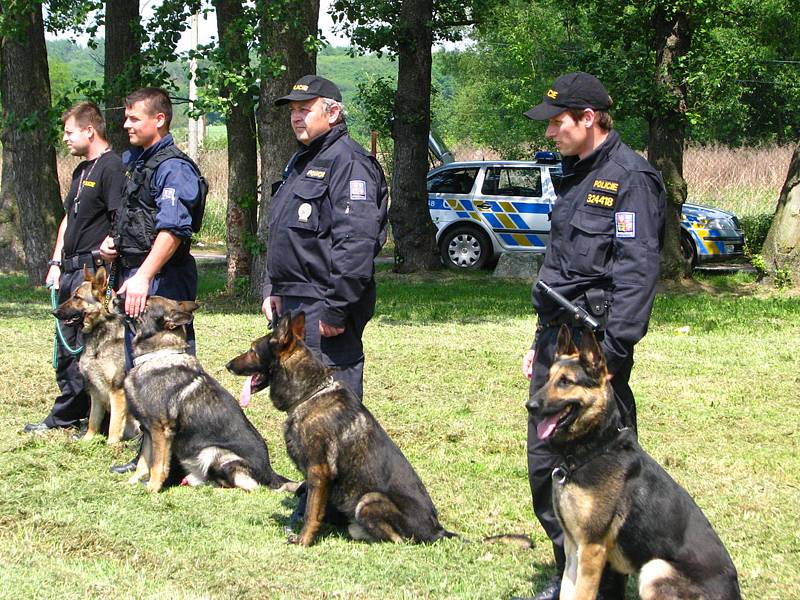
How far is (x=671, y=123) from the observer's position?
15.6m

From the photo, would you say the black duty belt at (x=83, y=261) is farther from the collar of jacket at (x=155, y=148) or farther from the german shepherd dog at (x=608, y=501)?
the german shepherd dog at (x=608, y=501)

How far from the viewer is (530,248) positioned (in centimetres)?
1722

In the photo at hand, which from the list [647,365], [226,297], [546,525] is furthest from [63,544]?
[226,297]

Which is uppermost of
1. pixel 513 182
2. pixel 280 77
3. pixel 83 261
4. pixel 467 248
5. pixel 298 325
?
pixel 280 77

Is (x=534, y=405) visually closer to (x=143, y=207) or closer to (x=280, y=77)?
(x=143, y=207)

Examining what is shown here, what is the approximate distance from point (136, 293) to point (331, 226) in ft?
Answer: 4.45

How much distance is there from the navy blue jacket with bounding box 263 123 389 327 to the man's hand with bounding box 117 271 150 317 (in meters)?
0.93

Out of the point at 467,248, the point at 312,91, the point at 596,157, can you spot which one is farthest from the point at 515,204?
the point at 596,157

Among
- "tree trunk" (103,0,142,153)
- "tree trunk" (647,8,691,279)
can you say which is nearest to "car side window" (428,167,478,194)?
"tree trunk" (647,8,691,279)

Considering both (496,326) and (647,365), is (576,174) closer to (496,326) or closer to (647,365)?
(647,365)

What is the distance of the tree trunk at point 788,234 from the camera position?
1495cm

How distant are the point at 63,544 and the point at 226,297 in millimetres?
9703

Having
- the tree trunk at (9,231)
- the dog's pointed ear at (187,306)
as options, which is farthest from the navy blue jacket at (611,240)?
the tree trunk at (9,231)

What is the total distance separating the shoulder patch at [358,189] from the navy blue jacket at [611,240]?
1065 millimetres
